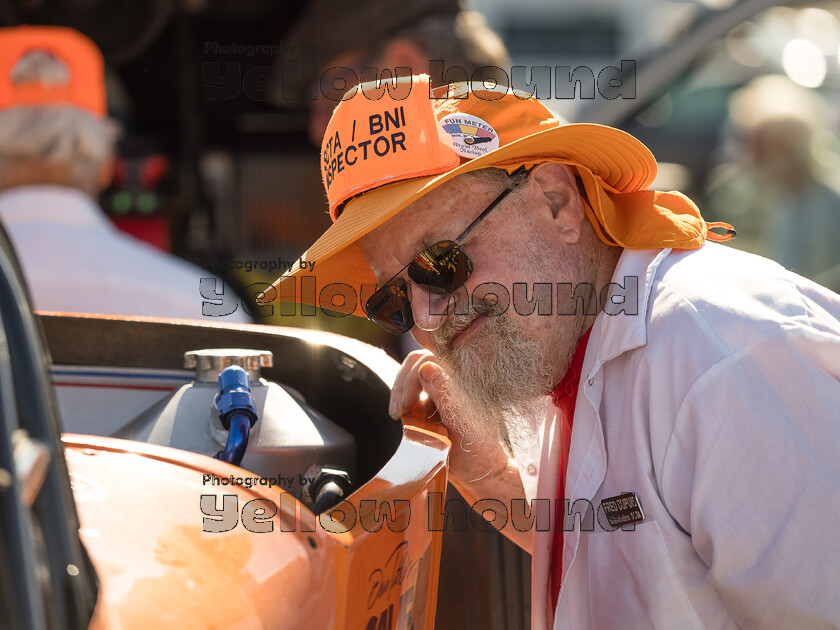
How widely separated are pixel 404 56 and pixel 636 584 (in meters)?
2.86

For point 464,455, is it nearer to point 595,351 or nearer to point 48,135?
point 595,351

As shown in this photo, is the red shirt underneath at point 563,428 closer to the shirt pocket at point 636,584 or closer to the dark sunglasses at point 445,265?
the shirt pocket at point 636,584

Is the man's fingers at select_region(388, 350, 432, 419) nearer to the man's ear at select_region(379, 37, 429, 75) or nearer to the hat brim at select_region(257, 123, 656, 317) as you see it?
the hat brim at select_region(257, 123, 656, 317)

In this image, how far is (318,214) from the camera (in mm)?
6027

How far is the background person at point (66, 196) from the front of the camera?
3.28 meters

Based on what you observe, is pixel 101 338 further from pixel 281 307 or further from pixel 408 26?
pixel 281 307

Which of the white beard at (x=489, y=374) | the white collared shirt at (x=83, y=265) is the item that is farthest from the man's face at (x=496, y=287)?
the white collared shirt at (x=83, y=265)

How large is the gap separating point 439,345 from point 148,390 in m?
0.73

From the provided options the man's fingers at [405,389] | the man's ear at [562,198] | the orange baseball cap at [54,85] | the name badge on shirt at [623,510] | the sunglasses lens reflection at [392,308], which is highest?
the orange baseball cap at [54,85]

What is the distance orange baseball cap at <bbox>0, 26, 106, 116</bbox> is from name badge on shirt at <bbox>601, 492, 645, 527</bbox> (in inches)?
112

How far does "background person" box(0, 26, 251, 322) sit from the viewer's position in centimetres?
328

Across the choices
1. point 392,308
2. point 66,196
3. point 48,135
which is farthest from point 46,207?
point 392,308

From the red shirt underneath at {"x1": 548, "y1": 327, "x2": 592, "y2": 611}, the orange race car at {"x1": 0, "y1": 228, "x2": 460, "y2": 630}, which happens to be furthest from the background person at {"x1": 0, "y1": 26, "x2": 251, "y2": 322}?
the red shirt underneath at {"x1": 548, "y1": 327, "x2": 592, "y2": 611}

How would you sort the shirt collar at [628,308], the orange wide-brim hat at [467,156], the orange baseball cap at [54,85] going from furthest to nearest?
the orange baseball cap at [54,85] → the orange wide-brim hat at [467,156] → the shirt collar at [628,308]
